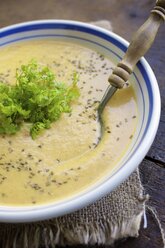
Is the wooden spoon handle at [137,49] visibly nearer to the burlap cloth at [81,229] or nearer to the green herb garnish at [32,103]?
the green herb garnish at [32,103]

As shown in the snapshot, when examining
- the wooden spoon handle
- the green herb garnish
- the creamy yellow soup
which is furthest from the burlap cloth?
the wooden spoon handle

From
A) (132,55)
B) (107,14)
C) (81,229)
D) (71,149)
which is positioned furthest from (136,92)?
(107,14)

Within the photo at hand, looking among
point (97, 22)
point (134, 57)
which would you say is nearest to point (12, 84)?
point (134, 57)

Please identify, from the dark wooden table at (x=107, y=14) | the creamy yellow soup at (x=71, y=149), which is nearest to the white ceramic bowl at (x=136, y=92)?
the creamy yellow soup at (x=71, y=149)

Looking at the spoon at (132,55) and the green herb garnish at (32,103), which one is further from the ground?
the spoon at (132,55)

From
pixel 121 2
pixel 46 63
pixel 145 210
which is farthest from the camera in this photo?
pixel 121 2

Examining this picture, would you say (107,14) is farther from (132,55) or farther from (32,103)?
(32,103)

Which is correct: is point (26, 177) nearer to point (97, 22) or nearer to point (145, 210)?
point (145, 210)
